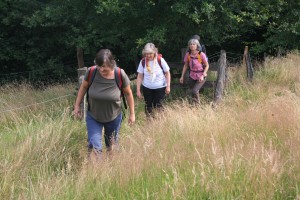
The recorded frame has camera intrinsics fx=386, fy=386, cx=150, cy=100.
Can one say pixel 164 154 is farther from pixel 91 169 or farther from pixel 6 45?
pixel 6 45

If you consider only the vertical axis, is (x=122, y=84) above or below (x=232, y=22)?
below

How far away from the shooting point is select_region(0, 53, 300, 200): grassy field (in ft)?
10.4

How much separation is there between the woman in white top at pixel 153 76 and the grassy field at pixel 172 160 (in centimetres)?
93

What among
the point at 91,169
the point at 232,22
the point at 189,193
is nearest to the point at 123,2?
the point at 232,22

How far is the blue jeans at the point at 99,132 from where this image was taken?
4.40 m

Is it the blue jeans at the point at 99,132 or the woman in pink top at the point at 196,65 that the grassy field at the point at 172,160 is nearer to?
the blue jeans at the point at 99,132

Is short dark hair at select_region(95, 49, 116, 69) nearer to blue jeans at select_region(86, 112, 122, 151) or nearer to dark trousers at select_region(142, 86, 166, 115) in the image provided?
blue jeans at select_region(86, 112, 122, 151)

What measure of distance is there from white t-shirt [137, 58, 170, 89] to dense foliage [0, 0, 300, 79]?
8.93ft

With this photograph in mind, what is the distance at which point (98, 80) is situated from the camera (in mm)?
4434

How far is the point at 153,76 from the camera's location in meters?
6.50

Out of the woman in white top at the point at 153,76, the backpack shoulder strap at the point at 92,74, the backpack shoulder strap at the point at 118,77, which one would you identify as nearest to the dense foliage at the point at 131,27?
the woman in white top at the point at 153,76

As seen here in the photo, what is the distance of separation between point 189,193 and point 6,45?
1717 centimetres

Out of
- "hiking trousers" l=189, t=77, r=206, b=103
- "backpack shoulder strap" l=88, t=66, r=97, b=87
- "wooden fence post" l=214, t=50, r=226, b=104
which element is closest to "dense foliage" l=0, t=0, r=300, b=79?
"wooden fence post" l=214, t=50, r=226, b=104

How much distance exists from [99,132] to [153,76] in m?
2.22
